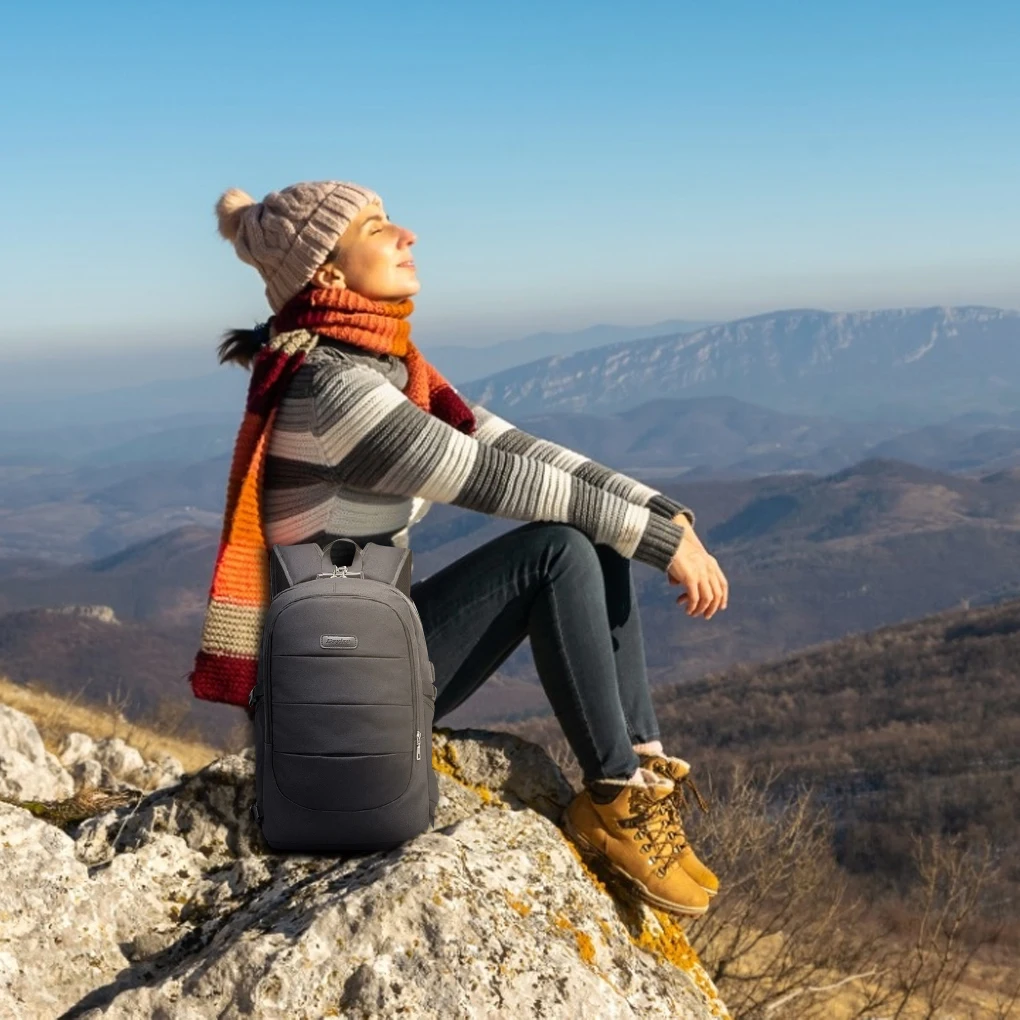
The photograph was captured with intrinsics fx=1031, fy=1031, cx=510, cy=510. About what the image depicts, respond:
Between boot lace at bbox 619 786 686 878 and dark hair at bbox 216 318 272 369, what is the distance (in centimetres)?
220

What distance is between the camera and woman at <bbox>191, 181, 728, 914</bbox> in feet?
11.5

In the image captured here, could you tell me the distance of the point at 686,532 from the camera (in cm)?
396

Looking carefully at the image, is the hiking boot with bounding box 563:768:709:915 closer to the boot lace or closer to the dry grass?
the boot lace

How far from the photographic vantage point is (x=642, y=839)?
3.74 meters

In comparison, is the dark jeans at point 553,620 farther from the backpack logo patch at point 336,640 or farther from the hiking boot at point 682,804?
the backpack logo patch at point 336,640

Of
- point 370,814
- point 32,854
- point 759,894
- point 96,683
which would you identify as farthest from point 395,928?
point 96,683

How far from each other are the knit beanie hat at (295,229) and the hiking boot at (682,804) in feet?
7.46

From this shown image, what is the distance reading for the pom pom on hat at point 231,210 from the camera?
4078mm

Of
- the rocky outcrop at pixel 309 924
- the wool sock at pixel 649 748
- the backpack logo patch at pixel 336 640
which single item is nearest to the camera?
the rocky outcrop at pixel 309 924

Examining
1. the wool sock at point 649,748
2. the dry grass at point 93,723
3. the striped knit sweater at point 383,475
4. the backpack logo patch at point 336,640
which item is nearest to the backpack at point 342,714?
the backpack logo patch at point 336,640

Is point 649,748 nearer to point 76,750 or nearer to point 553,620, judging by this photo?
point 553,620

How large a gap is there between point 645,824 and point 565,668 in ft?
2.13

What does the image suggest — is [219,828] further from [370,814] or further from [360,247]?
[360,247]

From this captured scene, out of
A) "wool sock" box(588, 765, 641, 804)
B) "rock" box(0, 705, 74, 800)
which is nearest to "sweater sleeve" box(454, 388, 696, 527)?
"wool sock" box(588, 765, 641, 804)
